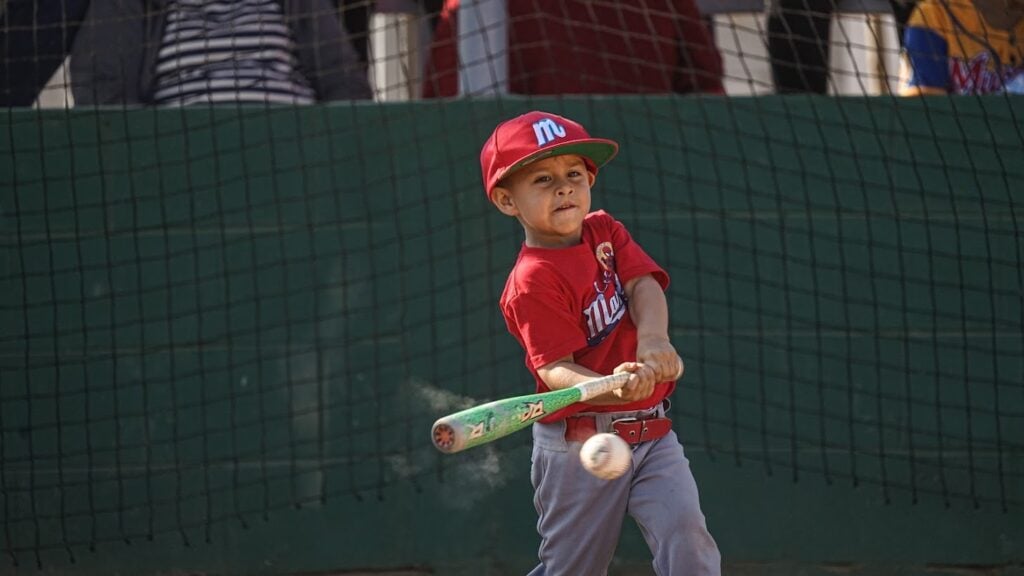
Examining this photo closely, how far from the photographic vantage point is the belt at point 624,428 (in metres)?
3.75

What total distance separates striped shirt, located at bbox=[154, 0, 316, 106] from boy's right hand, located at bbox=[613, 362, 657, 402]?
2.45 m

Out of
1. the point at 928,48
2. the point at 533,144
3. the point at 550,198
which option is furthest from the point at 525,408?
the point at 928,48

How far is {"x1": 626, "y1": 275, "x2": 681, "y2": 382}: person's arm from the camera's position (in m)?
3.58

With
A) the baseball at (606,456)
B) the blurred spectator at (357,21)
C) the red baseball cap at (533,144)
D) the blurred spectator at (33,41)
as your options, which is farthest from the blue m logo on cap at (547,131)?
the blurred spectator at (357,21)

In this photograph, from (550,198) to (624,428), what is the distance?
2.13 ft

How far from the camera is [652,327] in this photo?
369cm

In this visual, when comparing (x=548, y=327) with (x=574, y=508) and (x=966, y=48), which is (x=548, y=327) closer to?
(x=574, y=508)

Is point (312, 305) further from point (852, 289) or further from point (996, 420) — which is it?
point (996, 420)

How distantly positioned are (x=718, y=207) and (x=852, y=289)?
604 mm

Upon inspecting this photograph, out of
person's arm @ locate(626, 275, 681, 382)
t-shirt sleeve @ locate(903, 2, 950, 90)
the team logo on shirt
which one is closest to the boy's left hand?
person's arm @ locate(626, 275, 681, 382)

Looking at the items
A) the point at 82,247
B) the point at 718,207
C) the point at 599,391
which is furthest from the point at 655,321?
the point at 82,247

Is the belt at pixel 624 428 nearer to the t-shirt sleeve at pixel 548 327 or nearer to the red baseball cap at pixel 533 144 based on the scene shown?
the t-shirt sleeve at pixel 548 327

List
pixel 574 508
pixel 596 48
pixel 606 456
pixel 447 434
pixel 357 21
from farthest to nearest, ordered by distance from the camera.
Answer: pixel 357 21
pixel 596 48
pixel 574 508
pixel 606 456
pixel 447 434

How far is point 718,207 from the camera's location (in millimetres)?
5398
